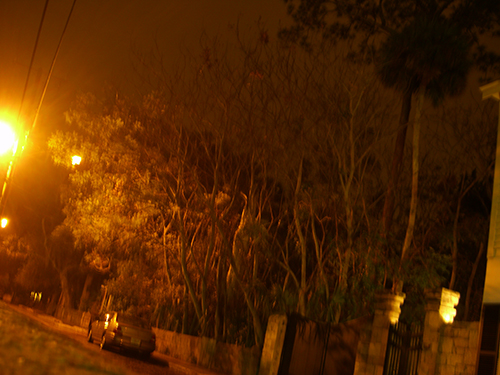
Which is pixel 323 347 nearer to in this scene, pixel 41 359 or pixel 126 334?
pixel 41 359

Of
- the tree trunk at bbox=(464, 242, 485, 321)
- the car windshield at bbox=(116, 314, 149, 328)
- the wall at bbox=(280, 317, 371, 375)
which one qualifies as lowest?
the car windshield at bbox=(116, 314, 149, 328)

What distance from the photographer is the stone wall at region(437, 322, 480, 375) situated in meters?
10.3

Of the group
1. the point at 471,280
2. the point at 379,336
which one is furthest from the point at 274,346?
the point at 471,280

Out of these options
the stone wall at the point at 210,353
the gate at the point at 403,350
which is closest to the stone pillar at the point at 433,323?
the gate at the point at 403,350

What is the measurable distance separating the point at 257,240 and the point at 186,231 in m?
5.18

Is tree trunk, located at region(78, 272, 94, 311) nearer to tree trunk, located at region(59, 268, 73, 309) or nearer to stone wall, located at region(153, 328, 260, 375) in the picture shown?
tree trunk, located at region(59, 268, 73, 309)

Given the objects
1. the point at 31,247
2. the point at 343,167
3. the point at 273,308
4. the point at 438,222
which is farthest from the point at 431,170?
the point at 31,247

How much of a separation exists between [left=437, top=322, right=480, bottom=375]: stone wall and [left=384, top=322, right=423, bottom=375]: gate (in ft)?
1.86

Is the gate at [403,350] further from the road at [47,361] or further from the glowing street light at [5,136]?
the glowing street light at [5,136]

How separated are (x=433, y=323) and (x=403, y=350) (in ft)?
3.92

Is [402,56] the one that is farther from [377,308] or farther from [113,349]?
[113,349]

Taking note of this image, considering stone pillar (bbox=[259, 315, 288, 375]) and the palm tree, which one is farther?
the palm tree

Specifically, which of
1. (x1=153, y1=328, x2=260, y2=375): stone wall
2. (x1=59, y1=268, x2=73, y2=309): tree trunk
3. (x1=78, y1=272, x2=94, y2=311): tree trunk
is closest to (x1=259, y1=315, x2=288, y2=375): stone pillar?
(x1=153, y1=328, x2=260, y2=375): stone wall

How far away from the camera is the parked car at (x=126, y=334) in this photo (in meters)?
17.5
